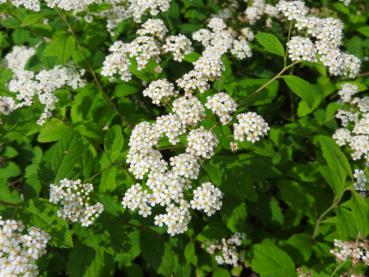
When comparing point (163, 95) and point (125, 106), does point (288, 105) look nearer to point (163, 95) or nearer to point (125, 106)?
point (125, 106)

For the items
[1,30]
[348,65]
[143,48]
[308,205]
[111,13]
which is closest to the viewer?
[143,48]

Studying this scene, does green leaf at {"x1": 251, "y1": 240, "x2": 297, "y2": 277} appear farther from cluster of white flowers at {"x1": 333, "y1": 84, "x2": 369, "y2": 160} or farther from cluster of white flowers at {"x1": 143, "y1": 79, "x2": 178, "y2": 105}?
cluster of white flowers at {"x1": 143, "y1": 79, "x2": 178, "y2": 105}

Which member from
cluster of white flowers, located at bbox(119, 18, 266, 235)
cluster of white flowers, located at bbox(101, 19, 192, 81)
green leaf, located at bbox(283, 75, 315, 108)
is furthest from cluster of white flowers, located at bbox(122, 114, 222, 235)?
green leaf, located at bbox(283, 75, 315, 108)

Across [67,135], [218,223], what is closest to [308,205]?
[218,223]

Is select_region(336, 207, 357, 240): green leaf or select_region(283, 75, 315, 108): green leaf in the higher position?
select_region(283, 75, 315, 108): green leaf

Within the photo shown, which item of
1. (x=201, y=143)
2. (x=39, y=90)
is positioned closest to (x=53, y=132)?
(x=39, y=90)

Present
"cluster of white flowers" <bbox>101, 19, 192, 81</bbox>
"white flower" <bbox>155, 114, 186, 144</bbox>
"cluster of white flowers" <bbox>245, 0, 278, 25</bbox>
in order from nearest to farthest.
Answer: "white flower" <bbox>155, 114, 186, 144</bbox> < "cluster of white flowers" <bbox>101, 19, 192, 81</bbox> < "cluster of white flowers" <bbox>245, 0, 278, 25</bbox>
